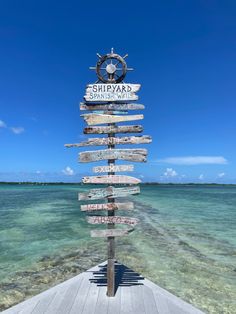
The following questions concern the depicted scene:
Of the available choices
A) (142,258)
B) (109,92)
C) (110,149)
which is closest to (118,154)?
(110,149)

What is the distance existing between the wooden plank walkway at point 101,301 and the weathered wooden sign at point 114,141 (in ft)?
10.9

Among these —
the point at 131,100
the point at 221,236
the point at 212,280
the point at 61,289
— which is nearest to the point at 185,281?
the point at 212,280

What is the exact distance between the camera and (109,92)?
6473 mm

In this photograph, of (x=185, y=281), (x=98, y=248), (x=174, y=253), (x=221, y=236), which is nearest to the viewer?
(x=185, y=281)

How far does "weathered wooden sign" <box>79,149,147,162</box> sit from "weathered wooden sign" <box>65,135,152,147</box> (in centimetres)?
17

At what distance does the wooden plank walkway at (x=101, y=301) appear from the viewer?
580 cm

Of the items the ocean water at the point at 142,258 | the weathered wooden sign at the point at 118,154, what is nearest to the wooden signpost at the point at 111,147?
the weathered wooden sign at the point at 118,154

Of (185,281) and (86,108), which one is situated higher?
(86,108)

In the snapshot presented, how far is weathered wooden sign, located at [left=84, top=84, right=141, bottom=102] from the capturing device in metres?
6.46

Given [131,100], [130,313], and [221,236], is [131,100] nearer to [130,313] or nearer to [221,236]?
Result: [130,313]

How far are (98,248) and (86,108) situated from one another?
8.68 m

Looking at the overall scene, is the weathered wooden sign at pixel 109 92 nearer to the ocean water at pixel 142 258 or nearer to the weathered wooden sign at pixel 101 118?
the weathered wooden sign at pixel 101 118

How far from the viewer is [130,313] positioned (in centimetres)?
569

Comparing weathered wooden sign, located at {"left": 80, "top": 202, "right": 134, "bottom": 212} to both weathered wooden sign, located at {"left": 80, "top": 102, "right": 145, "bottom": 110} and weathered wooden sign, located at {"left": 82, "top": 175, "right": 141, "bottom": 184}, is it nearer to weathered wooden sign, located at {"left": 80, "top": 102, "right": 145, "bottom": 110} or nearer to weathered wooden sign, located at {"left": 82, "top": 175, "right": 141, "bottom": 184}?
weathered wooden sign, located at {"left": 82, "top": 175, "right": 141, "bottom": 184}
